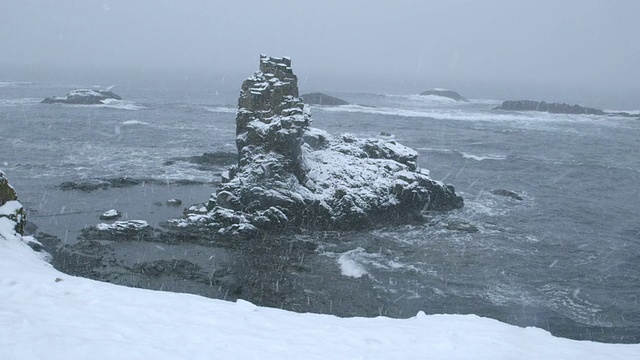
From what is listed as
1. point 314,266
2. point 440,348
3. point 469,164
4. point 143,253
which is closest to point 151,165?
point 143,253

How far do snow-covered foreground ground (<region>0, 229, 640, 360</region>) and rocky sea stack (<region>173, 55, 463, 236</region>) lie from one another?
1541 centimetres

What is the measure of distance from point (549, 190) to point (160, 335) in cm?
3786

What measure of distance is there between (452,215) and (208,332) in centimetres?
2532

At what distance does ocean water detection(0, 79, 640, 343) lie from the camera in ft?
71.5

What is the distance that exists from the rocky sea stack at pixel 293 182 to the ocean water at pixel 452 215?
184cm

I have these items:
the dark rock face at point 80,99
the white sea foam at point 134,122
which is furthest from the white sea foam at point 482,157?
the dark rock face at point 80,99

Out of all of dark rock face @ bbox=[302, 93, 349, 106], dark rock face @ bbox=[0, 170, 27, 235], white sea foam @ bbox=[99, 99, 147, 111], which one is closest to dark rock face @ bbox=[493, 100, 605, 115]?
dark rock face @ bbox=[302, 93, 349, 106]

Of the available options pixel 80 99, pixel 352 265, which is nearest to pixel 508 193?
pixel 352 265

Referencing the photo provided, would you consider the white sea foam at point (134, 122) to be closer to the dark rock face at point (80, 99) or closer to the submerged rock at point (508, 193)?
the dark rock face at point (80, 99)

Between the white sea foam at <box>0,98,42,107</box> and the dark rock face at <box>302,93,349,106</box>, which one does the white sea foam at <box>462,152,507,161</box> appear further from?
the white sea foam at <box>0,98,42,107</box>

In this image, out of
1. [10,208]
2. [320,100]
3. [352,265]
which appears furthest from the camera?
[320,100]

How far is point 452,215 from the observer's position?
1319 inches

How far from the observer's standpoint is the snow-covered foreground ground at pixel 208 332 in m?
9.77

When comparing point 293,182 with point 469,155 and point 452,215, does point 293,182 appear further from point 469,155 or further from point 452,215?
point 469,155
